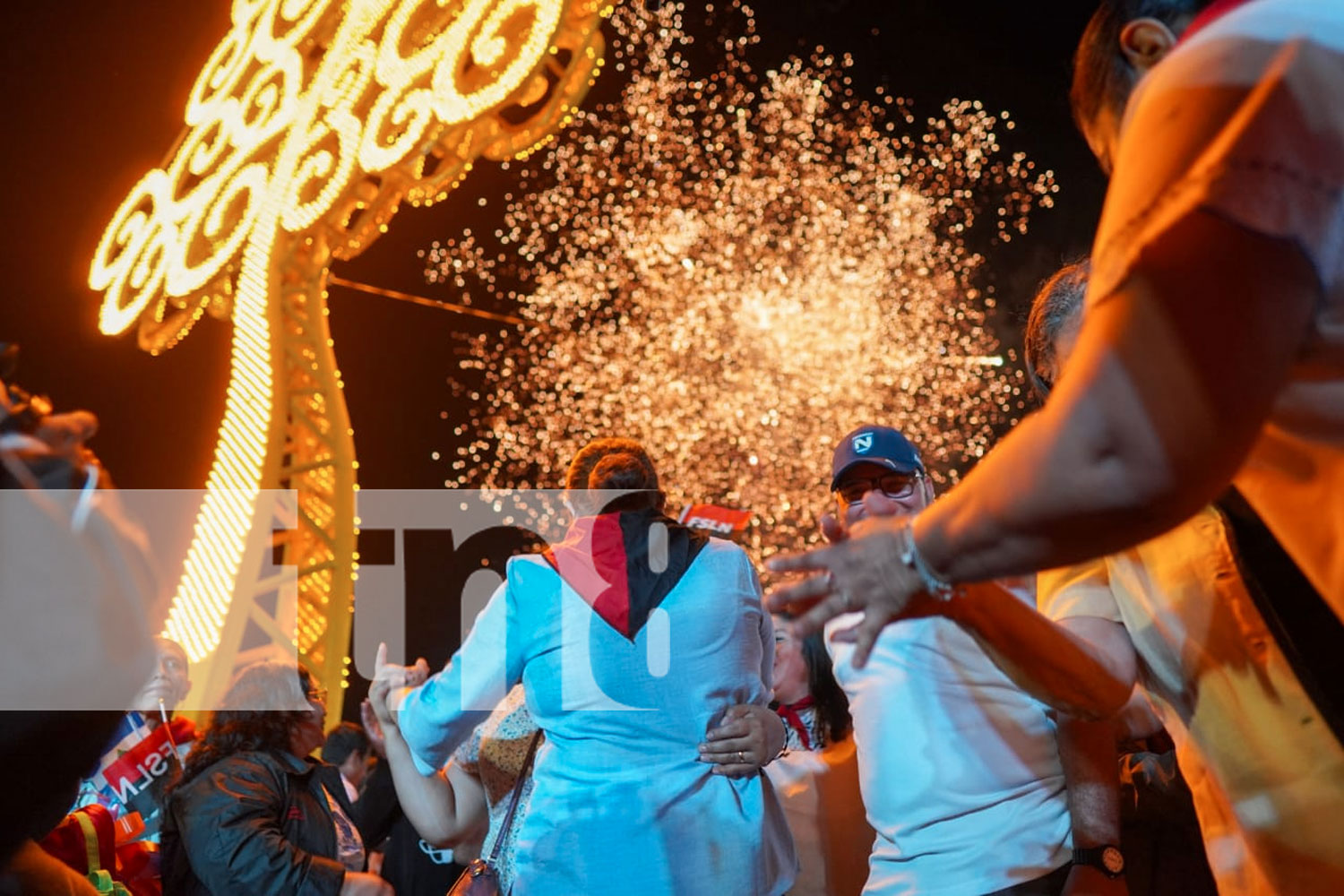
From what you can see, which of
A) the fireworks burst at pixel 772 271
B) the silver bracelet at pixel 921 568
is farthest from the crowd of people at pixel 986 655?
the fireworks burst at pixel 772 271

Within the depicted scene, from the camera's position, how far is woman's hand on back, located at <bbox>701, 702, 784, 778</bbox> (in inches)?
127

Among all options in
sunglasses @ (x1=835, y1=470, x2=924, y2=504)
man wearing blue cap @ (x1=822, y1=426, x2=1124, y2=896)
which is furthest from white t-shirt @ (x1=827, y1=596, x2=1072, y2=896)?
sunglasses @ (x1=835, y1=470, x2=924, y2=504)

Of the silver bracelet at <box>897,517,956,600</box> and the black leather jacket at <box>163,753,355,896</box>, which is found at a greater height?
the silver bracelet at <box>897,517,956,600</box>

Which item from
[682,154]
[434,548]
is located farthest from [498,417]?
[682,154]

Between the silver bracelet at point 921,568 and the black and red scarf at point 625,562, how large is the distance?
191cm

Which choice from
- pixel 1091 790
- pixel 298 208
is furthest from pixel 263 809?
pixel 298 208

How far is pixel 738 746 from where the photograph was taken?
3225mm

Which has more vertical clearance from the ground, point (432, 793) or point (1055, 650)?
point (1055, 650)

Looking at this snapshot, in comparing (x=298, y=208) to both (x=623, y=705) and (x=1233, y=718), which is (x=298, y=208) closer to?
(x=623, y=705)

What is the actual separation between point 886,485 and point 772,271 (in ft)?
41.4

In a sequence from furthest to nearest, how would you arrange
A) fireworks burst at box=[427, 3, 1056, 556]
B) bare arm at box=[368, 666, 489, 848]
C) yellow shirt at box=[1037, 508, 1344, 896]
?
fireworks burst at box=[427, 3, 1056, 556] < bare arm at box=[368, 666, 489, 848] < yellow shirt at box=[1037, 508, 1344, 896]

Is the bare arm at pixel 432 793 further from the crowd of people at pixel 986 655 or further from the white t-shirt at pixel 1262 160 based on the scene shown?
the white t-shirt at pixel 1262 160

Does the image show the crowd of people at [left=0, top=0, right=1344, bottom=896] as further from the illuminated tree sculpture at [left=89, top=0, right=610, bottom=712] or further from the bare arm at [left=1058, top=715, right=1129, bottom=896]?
the illuminated tree sculpture at [left=89, top=0, right=610, bottom=712]

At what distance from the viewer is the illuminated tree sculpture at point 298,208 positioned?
362 inches
